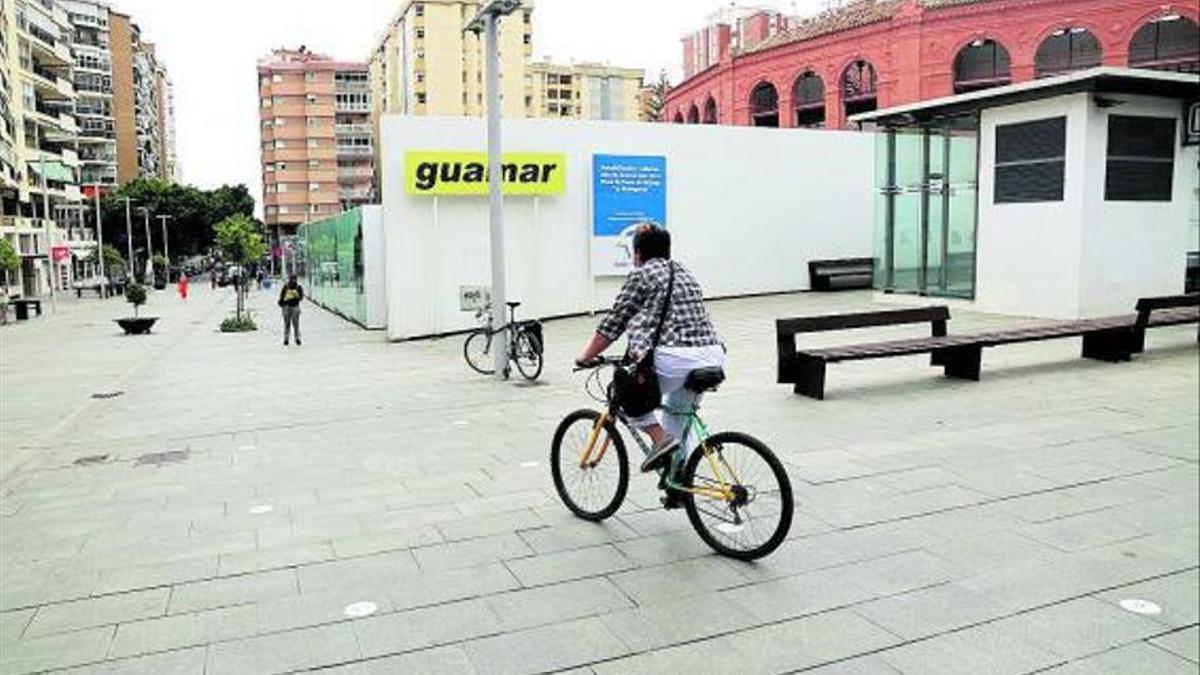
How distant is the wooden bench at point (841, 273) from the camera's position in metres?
22.6

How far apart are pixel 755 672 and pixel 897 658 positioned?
0.57 meters

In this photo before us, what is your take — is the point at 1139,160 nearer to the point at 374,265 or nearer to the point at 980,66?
the point at 374,265

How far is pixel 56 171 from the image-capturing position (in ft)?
195

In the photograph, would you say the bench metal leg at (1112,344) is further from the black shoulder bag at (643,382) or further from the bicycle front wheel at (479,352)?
the black shoulder bag at (643,382)

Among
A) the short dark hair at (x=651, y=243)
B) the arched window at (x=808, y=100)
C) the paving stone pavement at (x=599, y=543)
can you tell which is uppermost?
the arched window at (x=808, y=100)

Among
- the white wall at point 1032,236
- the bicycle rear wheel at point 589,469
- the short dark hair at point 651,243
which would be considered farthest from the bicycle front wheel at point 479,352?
the white wall at point 1032,236

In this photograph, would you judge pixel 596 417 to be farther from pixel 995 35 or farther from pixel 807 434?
pixel 995 35

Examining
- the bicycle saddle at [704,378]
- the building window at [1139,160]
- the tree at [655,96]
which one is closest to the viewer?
the bicycle saddle at [704,378]

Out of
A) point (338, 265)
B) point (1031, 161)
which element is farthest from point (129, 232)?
point (1031, 161)

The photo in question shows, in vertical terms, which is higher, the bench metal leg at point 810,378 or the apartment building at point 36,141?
the apartment building at point 36,141

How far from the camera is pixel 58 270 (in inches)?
2470

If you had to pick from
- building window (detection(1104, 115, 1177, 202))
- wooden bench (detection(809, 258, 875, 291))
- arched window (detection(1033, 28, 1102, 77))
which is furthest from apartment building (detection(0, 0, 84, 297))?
building window (detection(1104, 115, 1177, 202))

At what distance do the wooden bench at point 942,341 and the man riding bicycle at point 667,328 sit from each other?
4.51 meters

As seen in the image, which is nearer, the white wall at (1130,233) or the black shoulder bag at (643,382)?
the black shoulder bag at (643,382)
